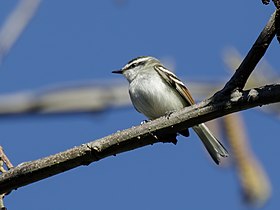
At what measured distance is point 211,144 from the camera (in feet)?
14.5

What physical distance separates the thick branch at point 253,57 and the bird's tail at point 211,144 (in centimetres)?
197

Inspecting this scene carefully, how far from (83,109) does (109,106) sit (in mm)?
199

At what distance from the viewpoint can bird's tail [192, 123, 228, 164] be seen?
4168 millimetres

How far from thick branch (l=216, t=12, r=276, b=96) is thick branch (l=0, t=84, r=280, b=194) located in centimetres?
3

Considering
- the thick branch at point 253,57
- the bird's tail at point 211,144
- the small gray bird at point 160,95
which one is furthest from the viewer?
the small gray bird at point 160,95

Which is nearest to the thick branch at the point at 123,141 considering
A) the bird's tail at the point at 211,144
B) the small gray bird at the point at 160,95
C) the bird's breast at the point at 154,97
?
the bird's tail at the point at 211,144

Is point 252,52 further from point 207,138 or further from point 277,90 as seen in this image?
point 207,138

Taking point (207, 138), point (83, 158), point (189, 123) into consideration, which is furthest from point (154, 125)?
point (207, 138)

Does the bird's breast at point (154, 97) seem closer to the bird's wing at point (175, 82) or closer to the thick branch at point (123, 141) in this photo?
the bird's wing at point (175, 82)

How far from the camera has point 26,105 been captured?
5094mm

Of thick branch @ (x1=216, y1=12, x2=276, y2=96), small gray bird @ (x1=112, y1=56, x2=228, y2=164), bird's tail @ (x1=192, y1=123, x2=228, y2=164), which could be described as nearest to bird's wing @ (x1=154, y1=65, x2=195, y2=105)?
small gray bird @ (x1=112, y1=56, x2=228, y2=164)

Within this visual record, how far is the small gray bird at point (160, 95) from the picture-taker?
461 centimetres

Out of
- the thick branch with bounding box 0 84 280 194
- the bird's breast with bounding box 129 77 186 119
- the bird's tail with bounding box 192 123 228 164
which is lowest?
the thick branch with bounding box 0 84 280 194

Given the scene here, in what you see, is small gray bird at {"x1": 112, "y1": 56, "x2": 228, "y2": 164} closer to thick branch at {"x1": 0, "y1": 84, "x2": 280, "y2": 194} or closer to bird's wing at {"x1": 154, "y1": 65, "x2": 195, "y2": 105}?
bird's wing at {"x1": 154, "y1": 65, "x2": 195, "y2": 105}
